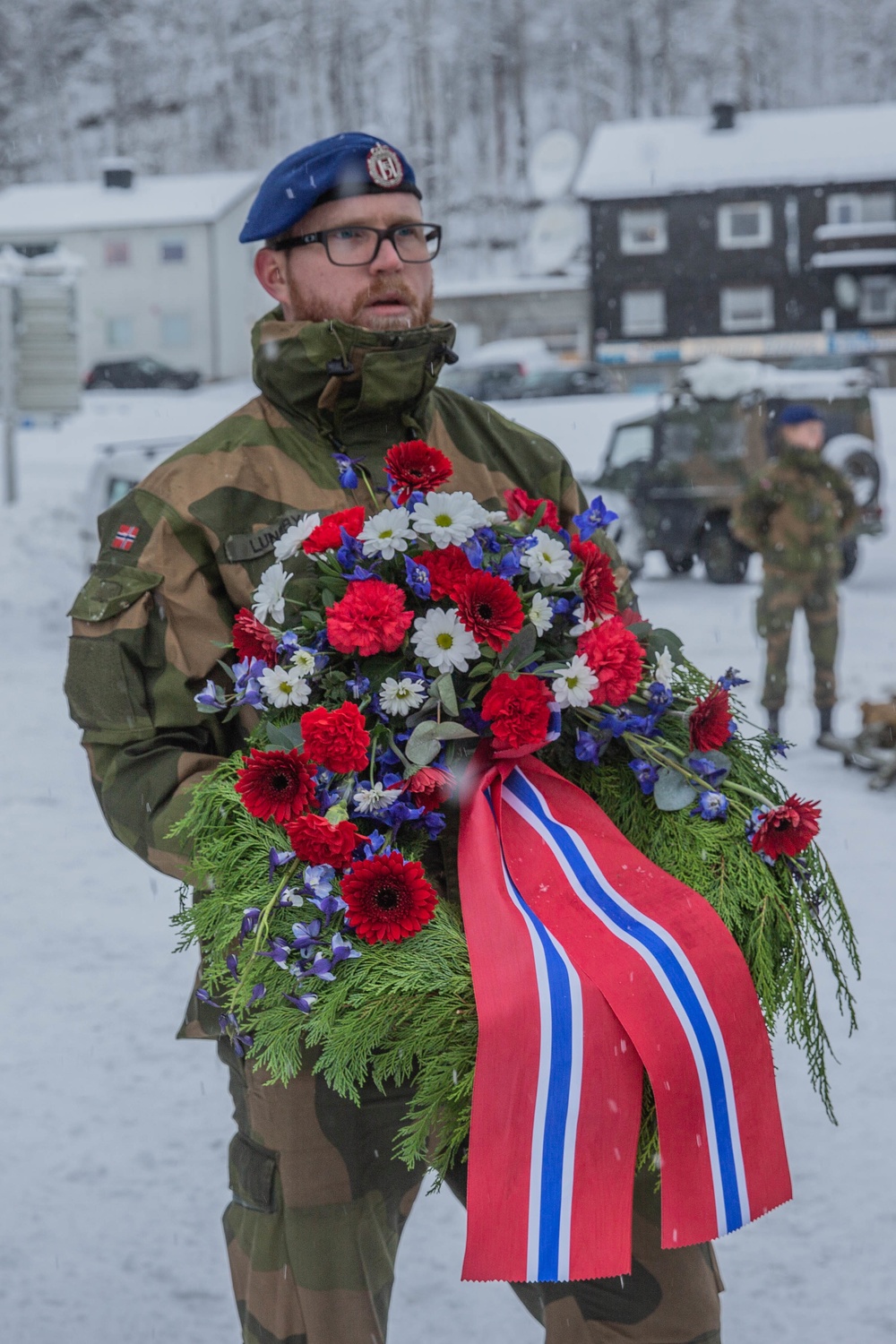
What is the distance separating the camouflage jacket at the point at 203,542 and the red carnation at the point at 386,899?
34cm

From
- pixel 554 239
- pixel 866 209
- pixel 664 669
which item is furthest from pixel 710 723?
pixel 554 239

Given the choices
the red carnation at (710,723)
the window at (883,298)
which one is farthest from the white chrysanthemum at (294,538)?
the window at (883,298)

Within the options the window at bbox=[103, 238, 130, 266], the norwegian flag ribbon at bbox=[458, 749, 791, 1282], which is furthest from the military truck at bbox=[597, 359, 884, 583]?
the window at bbox=[103, 238, 130, 266]

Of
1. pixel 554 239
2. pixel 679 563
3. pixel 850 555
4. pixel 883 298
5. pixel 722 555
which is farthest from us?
pixel 554 239

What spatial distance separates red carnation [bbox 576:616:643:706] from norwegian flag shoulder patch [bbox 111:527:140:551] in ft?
2.24

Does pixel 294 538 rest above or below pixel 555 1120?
above

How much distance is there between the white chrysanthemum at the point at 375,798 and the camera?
178 cm

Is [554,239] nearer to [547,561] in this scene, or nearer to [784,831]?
[547,561]

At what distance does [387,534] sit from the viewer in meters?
1.89

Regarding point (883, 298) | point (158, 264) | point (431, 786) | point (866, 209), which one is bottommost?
point (431, 786)

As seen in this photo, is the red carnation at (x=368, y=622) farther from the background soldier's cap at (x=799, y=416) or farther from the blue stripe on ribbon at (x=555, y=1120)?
the background soldier's cap at (x=799, y=416)

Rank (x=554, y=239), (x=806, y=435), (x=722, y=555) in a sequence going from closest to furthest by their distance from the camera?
(x=806, y=435) < (x=722, y=555) < (x=554, y=239)

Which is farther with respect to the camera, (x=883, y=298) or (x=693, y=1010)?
(x=883, y=298)

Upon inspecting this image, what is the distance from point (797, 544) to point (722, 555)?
21.1 ft
